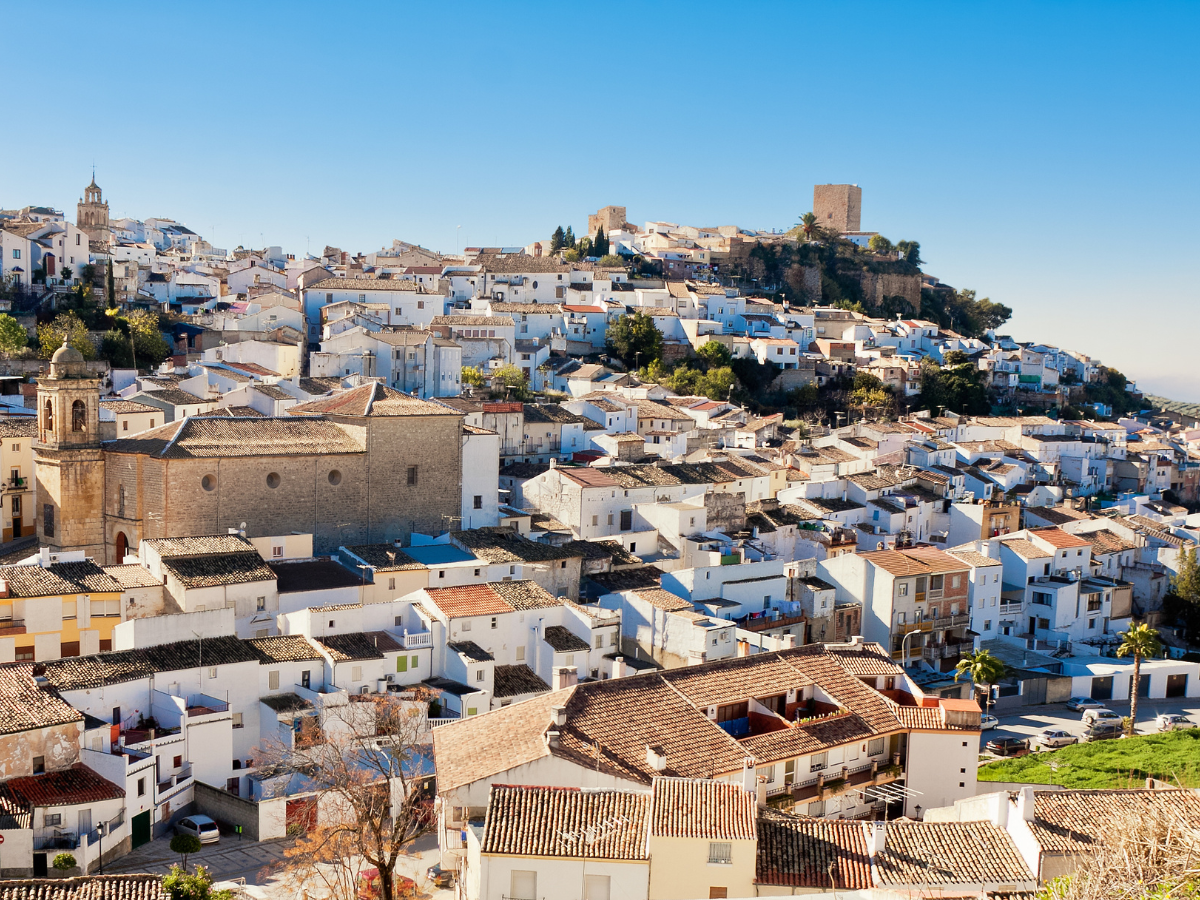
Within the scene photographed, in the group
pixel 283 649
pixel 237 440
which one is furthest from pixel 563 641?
pixel 237 440

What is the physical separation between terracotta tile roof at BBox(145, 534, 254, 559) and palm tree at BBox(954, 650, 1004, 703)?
18420 millimetres

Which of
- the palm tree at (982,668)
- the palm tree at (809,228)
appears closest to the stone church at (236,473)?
the palm tree at (982,668)

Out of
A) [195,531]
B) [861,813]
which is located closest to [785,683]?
[861,813]

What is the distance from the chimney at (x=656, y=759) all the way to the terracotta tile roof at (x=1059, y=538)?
24.0 meters

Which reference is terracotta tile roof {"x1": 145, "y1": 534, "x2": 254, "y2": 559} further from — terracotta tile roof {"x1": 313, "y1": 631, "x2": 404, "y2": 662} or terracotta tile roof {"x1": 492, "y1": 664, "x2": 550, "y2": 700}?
terracotta tile roof {"x1": 492, "y1": 664, "x2": 550, "y2": 700}

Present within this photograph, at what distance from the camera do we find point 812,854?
16516 mm

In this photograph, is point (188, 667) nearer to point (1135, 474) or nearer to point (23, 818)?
point (23, 818)

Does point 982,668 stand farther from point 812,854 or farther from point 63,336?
point 63,336

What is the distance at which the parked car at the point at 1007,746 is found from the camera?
3006cm

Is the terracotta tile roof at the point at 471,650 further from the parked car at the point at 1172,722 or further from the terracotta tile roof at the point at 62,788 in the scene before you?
the parked car at the point at 1172,722

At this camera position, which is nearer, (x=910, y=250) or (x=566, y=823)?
(x=566, y=823)

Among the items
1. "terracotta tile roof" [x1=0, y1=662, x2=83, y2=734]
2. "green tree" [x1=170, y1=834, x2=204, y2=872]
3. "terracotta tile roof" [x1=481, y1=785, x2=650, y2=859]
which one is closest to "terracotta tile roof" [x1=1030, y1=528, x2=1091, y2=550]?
"terracotta tile roof" [x1=481, y1=785, x2=650, y2=859]

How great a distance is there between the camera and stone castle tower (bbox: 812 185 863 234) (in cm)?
10969

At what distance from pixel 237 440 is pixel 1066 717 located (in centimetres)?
2340
